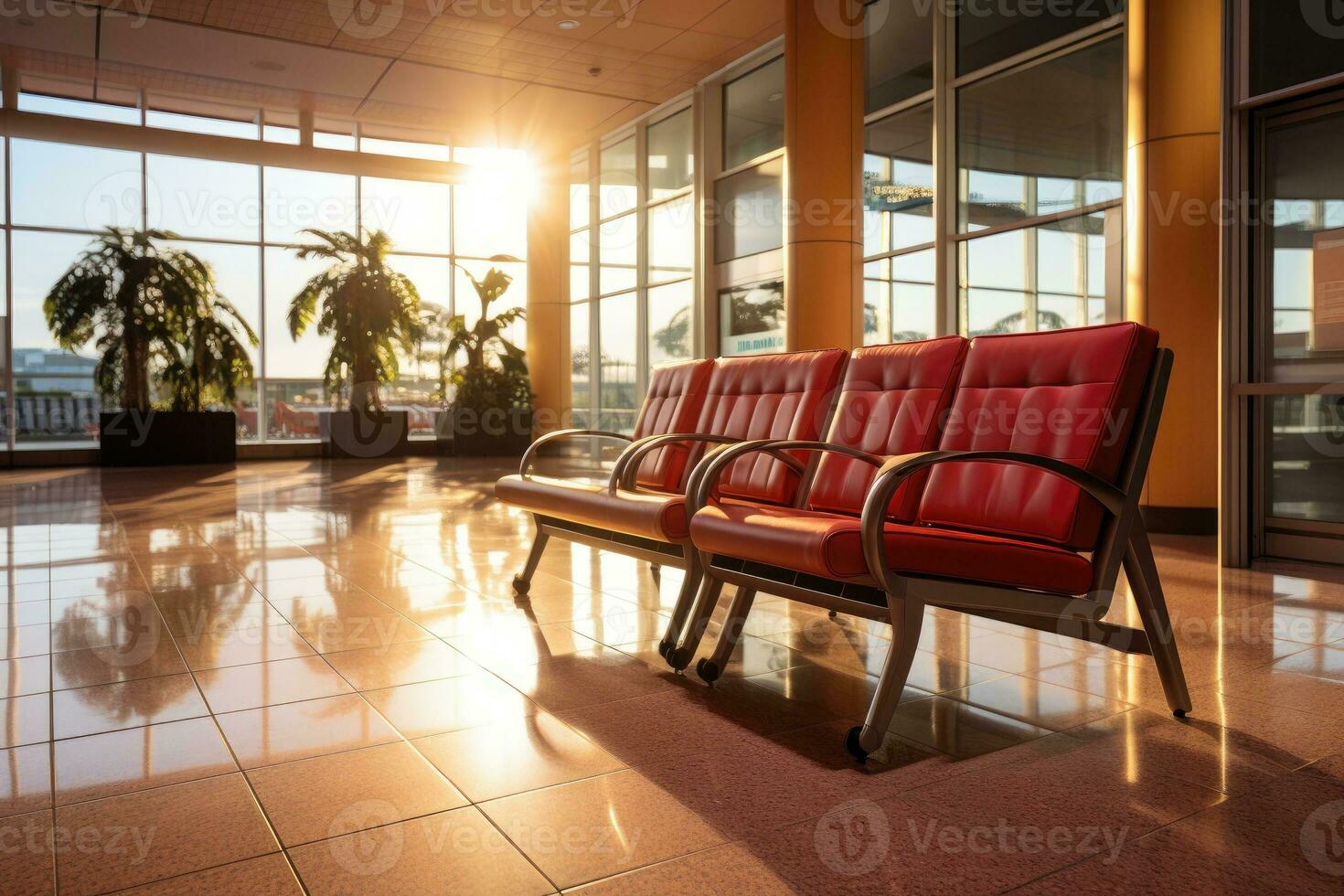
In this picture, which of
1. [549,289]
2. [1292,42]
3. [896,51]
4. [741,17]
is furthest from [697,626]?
[549,289]

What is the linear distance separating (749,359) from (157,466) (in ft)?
33.9

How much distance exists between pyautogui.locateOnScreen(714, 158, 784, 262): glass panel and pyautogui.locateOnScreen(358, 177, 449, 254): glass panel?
233 inches

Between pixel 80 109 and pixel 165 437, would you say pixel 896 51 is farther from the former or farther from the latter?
pixel 80 109

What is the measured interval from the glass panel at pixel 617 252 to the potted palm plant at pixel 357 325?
105 inches

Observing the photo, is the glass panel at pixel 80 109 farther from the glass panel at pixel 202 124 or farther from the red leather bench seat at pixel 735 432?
the red leather bench seat at pixel 735 432

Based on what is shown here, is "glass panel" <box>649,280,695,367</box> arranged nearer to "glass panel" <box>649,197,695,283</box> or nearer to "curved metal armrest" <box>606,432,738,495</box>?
"glass panel" <box>649,197,695,283</box>

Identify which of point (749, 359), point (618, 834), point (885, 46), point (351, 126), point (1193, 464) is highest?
point (351, 126)

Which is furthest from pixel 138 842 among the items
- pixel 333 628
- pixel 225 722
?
pixel 333 628

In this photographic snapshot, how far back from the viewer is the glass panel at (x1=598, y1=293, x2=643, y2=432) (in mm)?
12766

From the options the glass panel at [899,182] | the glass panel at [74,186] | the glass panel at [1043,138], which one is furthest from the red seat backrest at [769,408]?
the glass panel at [74,186]

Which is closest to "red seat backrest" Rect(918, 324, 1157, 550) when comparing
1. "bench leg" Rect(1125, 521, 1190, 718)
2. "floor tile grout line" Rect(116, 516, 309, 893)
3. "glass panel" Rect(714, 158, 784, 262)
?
"bench leg" Rect(1125, 521, 1190, 718)

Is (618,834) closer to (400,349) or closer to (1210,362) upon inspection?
(1210,362)

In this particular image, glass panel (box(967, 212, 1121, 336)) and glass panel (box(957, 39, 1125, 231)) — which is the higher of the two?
glass panel (box(957, 39, 1125, 231))

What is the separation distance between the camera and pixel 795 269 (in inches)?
300
